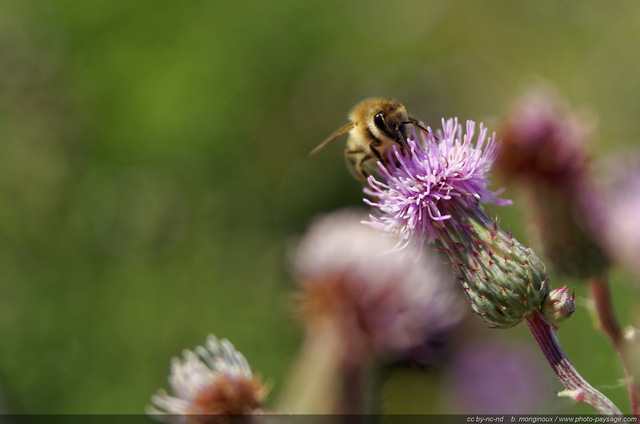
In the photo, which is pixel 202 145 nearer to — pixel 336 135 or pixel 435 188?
pixel 336 135

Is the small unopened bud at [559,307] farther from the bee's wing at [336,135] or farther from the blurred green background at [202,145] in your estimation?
the bee's wing at [336,135]

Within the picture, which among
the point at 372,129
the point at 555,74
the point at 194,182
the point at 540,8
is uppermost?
the point at 540,8

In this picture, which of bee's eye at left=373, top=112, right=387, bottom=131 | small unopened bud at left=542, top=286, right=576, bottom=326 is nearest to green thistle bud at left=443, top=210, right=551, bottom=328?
small unopened bud at left=542, top=286, right=576, bottom=326

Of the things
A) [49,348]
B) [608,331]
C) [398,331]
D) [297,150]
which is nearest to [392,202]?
[608,331]

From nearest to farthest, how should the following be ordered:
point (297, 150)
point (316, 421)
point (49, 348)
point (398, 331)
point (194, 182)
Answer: point (316, 421)
point (398, 331)
point (49, 348)
point (194, 182)
point (297, 150)

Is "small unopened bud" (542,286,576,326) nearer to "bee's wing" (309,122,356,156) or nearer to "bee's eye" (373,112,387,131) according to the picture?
"bee's eye" (373,112,387,131)

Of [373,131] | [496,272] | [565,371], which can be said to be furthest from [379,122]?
[565,371]

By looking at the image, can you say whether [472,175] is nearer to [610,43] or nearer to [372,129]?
[372,129]
